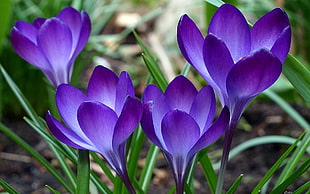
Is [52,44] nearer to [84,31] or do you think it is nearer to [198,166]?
[84,31]

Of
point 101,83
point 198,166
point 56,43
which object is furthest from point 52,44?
point 198,166

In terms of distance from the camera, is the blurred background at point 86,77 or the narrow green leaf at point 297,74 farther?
the blurred background at point 86,77

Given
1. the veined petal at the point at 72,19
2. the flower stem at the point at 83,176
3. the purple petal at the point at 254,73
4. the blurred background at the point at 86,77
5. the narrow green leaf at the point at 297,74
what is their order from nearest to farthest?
1. the purple petal at the point at 254,73
2. the flower stem at the point at 83,176
3. the narrow green leaf at the point at 297,74
4. the veined petal at the point at 72,19
5. the blurred background at the point at 86,77

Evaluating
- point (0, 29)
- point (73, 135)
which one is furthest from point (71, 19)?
point (0, 29)

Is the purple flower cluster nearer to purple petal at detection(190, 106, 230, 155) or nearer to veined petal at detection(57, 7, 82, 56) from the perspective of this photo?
purple petal at detection(190, 106, 230, 155)

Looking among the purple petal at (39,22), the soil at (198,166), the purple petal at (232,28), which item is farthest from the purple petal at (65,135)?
the soil at (198,166)

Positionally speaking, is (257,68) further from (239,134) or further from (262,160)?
(239,134)

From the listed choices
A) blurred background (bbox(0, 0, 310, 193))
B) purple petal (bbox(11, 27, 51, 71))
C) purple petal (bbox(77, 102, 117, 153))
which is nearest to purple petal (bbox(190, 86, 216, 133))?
purple petal (bbox(77, 102, 117, 153))

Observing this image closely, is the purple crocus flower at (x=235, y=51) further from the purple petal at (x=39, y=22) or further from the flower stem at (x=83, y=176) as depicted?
the purple petal at (x=39, y=22)
